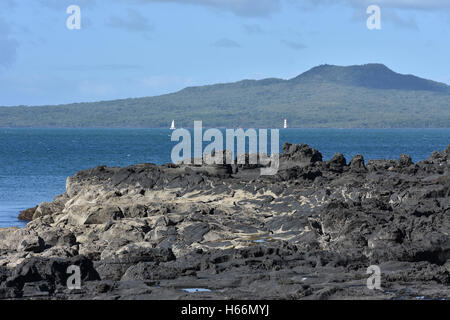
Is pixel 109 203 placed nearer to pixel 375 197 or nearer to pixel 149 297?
pixel 375 197

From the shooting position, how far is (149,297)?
17.0 metres

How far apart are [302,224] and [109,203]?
7150 mm

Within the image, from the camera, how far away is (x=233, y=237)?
2436 centimetres

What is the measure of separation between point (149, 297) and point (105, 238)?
7949mm

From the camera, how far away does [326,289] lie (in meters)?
16.9

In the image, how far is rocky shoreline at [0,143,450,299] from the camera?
1783 cm

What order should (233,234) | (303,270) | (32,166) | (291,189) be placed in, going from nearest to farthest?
(303,270) < (233,234) < (291,189) < (32,166)

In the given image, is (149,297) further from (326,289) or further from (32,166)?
(32,166)

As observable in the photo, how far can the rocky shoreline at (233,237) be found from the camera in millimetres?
17828

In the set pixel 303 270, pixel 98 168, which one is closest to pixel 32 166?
pixel 98 168

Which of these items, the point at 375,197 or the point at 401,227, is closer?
the point at 401,227

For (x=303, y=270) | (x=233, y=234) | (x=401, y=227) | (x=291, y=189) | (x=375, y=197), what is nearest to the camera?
(x=303, y=270)

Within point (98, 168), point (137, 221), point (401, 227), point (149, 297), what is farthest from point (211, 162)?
point (149, 297)
